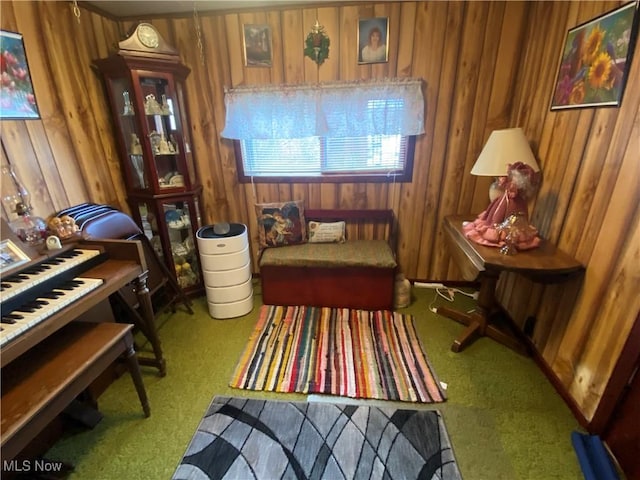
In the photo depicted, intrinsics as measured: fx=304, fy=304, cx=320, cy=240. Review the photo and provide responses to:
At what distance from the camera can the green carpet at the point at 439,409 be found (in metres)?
1.35

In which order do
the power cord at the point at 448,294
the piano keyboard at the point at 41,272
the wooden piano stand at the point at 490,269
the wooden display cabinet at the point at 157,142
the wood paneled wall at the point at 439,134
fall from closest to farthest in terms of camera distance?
the piano keyboard at the point at 41,272, the wood paneled wall at the point at 439,134, the wooden piano stand at the point at 490,269, the wooden display cabinet at the point at 157,142, the power cord at the point at 448,294

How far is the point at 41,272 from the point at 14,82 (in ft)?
3.42

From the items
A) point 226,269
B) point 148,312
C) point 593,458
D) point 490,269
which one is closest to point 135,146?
point 226,269

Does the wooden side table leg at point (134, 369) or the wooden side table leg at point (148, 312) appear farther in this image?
the wooden side table leg at point (148, 312)

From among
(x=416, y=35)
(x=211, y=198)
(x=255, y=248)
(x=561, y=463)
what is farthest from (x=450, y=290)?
(x=211, y=198)

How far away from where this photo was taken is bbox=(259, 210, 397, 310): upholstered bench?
7.50 feet

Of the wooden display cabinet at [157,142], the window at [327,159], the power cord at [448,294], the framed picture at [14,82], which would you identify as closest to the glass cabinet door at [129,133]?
the wooden display cabinet at [157,142]

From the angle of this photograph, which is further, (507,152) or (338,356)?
(338,356)

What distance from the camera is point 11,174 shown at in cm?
153

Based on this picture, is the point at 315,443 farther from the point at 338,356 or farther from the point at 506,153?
the point at 506,153

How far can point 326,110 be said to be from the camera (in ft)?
7.58

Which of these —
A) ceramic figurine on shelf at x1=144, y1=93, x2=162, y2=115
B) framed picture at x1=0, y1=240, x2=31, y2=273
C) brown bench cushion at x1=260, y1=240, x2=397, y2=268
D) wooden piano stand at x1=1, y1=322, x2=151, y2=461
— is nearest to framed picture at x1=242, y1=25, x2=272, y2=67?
ceramic figurine on shelf at x1=144, y1=93, x2=162, y2=115

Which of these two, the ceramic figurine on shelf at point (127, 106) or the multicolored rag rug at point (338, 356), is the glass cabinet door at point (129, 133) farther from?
the multicolored rag rug at point (338, 356)

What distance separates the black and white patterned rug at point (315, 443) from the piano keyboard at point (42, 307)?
2.80 feet
